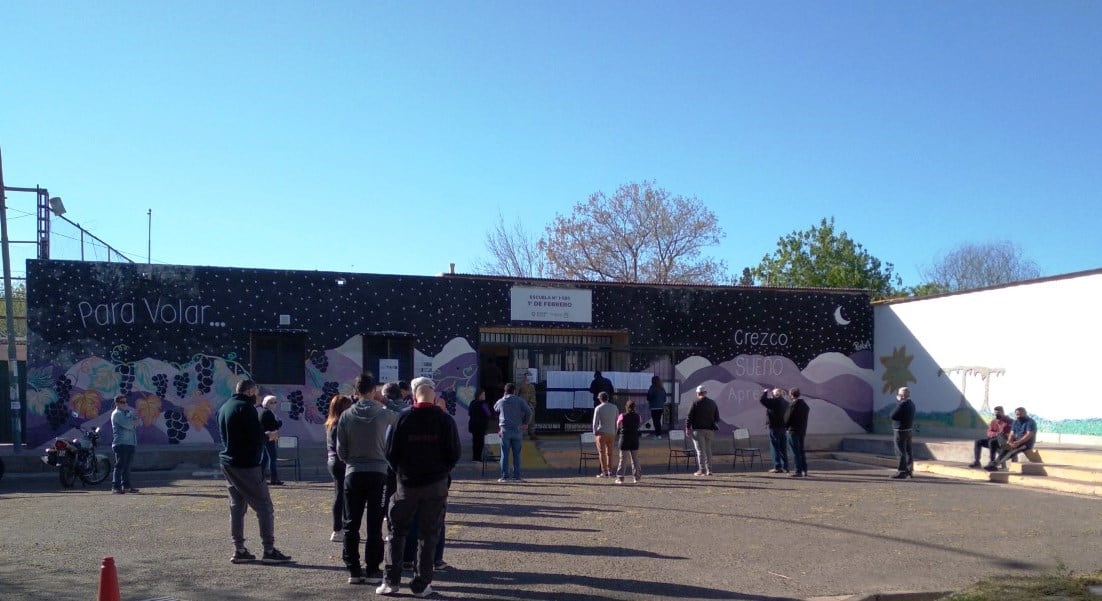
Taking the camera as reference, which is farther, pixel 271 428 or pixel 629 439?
pixel 629 439

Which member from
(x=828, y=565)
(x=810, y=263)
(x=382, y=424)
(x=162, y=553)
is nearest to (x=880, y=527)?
(x=828, y=565)

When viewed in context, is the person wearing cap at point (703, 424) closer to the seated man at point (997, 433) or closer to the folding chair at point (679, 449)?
the folding chair at point (679, 449)

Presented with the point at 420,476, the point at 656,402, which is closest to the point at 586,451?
the point at 656,402

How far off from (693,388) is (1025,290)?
8.04 meters

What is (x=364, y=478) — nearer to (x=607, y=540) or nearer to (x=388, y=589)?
(x=388, y=589)

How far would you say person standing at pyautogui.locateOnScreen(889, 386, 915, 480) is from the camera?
17.0m

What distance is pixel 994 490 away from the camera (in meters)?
15.6

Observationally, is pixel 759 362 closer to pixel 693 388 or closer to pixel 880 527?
pixel 693 388

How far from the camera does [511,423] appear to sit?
638 inches

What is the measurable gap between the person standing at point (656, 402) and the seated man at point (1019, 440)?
7745 millimetres

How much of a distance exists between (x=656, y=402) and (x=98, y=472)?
12.3 m

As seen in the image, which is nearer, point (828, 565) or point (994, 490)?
point (828, 565)

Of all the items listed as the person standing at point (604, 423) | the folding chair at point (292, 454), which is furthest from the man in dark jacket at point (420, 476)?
the folding chair at point (292, 454)

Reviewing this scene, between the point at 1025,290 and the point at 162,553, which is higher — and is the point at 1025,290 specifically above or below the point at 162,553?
above
